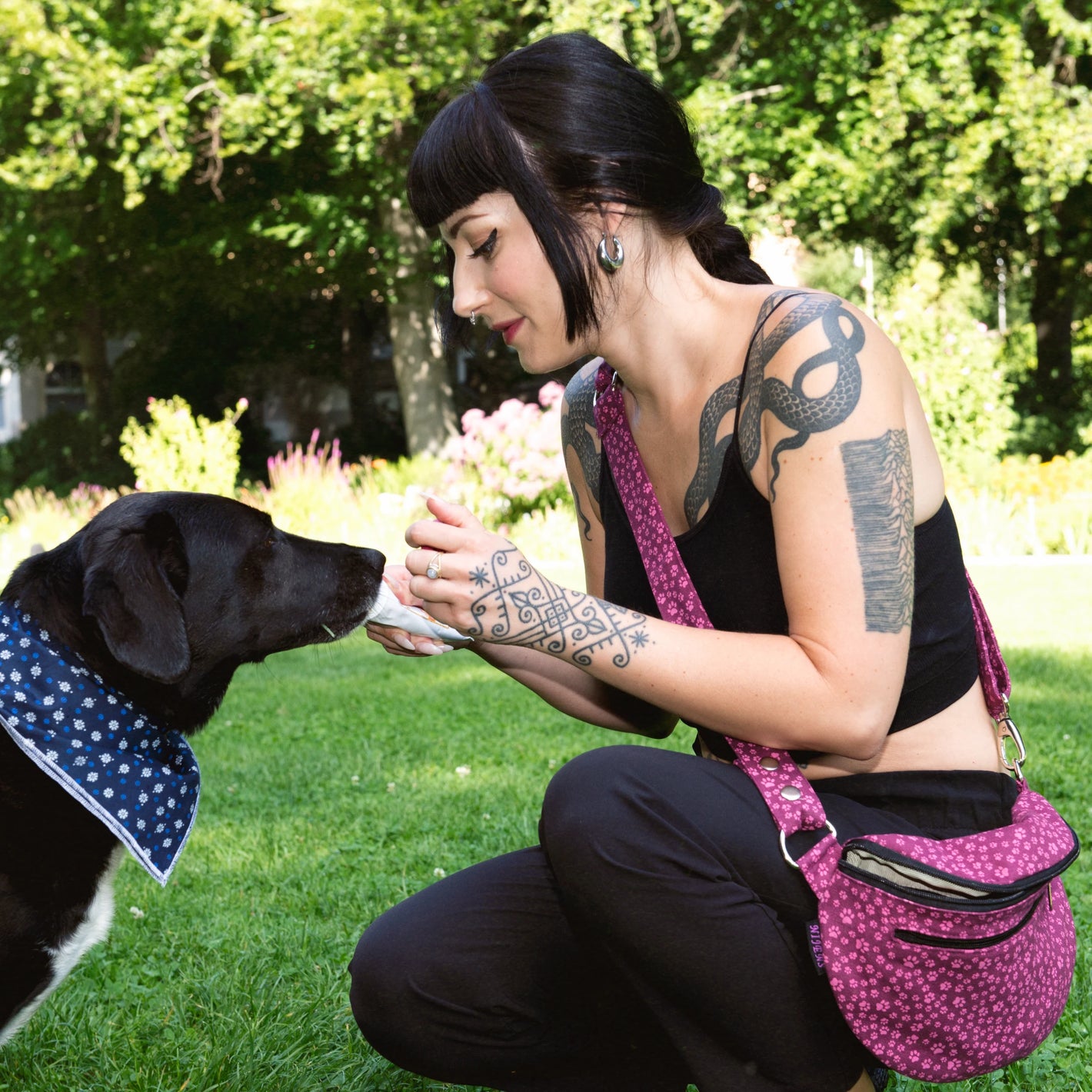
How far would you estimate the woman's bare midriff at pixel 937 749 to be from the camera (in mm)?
2197

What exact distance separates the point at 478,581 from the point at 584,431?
0.77m

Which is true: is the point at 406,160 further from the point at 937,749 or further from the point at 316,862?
the point at 937,749

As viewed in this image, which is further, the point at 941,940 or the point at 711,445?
the point at 711,445

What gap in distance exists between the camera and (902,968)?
189cm

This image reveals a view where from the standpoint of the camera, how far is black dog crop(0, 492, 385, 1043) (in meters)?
2.31

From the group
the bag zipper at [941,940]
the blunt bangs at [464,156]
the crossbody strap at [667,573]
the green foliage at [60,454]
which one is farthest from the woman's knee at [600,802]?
the green foliage at [60,454]

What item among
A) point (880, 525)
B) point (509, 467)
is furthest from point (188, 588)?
point (509, 467)

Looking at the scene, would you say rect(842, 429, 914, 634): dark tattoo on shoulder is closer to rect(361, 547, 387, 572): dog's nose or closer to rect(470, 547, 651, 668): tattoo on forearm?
rect(470, 547, 651, 668): tattoo on forearm

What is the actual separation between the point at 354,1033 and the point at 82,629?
1.17m

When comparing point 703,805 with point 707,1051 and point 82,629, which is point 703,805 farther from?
point 82,629

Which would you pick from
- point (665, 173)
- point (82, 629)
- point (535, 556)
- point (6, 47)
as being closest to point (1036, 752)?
point (665, 173)

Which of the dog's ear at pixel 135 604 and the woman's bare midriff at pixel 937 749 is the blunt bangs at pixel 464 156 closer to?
the dog's ear at pixel 135 604

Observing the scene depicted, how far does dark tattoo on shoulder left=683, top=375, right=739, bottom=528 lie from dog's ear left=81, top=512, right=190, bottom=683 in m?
1.05

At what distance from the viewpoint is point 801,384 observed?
210cm
